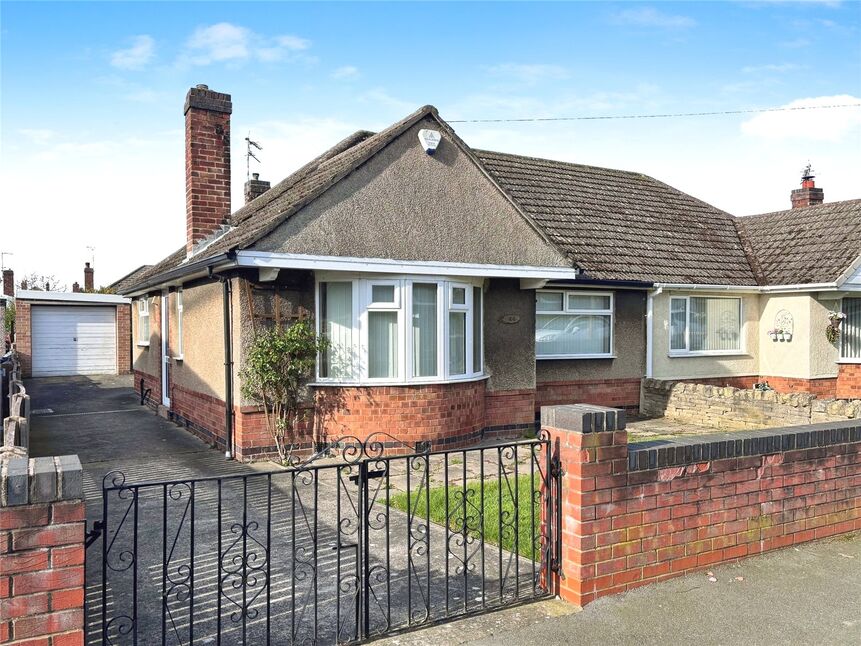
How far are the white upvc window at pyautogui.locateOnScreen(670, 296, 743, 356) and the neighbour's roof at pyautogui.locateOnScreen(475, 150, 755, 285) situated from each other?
1.78ft

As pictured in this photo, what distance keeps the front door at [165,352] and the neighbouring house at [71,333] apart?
37.2ft

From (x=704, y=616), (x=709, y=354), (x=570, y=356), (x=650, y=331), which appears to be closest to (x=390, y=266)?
(x=570, y=356)

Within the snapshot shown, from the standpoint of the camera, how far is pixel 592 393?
13.6 m

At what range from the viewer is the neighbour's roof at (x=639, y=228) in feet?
45.1

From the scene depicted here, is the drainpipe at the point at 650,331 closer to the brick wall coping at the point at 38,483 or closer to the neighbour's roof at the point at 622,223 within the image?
the neighbour's roof at the point at 622,223

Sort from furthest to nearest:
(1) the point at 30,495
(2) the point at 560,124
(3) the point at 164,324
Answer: (2) the point at 560,124
(3) the point at 164,324
(1) the point at 30,495

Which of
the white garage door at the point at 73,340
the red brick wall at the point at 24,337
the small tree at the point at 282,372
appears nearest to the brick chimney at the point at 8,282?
the white garage door at the point at 73,340

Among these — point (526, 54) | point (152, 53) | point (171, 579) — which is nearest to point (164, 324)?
point (152, 53)

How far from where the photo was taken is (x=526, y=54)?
11078 mm

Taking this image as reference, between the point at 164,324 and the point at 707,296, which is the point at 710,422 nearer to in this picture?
the point at 707,296

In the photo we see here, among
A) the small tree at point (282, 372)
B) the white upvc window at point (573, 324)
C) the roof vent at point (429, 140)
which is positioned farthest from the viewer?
the white upvc window at point (573, 324)

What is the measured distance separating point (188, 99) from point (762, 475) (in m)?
10.4

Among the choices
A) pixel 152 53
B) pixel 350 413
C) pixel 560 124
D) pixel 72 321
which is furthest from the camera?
pixel 72 321

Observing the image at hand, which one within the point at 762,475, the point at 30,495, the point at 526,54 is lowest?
the point at 762,475
